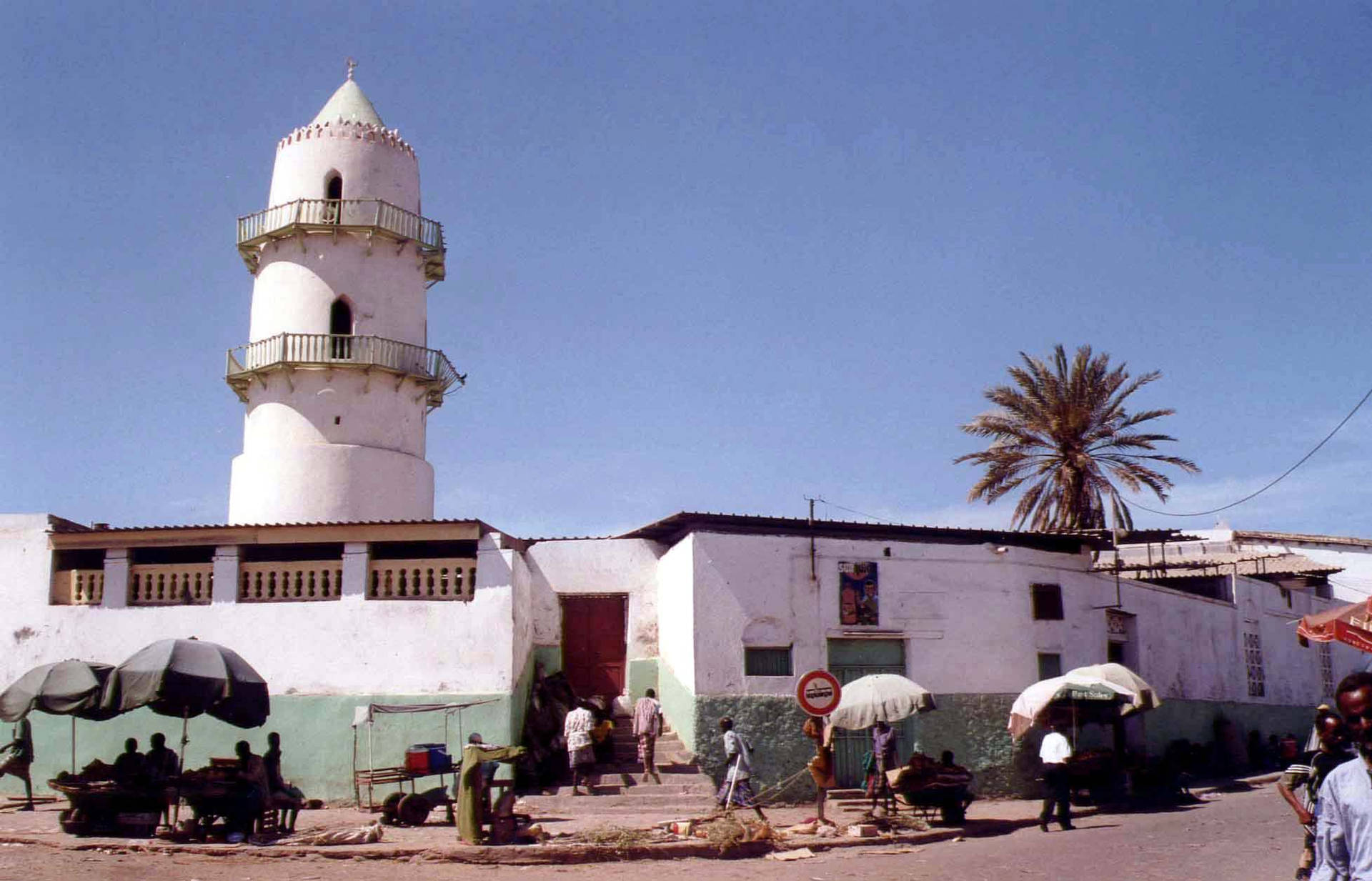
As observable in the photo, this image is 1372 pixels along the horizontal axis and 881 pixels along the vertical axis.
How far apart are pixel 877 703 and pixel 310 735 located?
904 cm

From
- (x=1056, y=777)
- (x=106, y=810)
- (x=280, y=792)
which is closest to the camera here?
(x=106, y=810)

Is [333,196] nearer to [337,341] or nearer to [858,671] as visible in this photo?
[337,341]

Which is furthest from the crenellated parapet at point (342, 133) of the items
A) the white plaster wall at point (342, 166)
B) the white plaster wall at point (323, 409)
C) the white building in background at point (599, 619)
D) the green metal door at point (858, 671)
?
the green metal door at point (858, 671)

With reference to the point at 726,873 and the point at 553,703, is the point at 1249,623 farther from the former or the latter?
the point at 726,873

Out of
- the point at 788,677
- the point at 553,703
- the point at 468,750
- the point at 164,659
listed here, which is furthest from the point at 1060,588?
the point at 164,659

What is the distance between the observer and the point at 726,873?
13.1 metres

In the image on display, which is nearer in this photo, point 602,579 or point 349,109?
point 602,579

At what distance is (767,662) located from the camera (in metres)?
21.2

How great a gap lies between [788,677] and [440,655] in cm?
568

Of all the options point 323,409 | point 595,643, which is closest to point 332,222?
point 323,409

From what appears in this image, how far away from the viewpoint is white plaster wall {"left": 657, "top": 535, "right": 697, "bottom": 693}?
68.5 feet

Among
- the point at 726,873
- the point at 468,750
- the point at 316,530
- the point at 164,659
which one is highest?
the point at 316,530

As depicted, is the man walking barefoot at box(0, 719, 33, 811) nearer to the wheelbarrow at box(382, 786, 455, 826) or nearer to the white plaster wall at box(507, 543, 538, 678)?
the wheelbarrow at box(382, 786, 455, 826)

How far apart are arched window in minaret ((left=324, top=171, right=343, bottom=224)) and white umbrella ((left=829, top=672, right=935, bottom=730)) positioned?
56.4 ft
